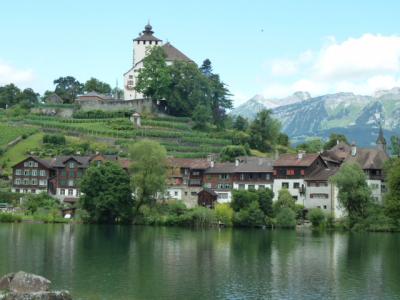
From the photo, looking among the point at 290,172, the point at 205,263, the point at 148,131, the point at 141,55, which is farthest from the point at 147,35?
the point at 205,263

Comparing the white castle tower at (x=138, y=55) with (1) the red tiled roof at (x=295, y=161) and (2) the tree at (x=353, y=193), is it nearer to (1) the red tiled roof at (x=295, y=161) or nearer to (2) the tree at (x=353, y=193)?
(1) the red tiled roof at (x=295, y=161)

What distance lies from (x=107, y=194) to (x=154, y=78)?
48.3m

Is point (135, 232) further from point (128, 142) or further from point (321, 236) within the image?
point (128, 142)

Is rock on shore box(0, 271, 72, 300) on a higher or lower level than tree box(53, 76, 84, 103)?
lower

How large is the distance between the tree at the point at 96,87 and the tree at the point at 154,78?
85.3 feet

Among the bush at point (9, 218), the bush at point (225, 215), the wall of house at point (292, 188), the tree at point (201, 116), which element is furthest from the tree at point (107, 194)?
the tree at point (201, 116)

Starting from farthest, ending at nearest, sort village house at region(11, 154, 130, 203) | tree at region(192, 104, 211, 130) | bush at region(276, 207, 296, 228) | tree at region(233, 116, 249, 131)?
tree at region(233, 116, 249, 131) < tree at region(192, 104, 211, 130) < village house at region(11, 154, 130, 203) < bush at region(276, 207, 296, 228)

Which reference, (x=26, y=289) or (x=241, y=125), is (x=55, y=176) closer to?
(x=241, y=125)

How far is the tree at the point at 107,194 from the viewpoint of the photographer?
88.0 m

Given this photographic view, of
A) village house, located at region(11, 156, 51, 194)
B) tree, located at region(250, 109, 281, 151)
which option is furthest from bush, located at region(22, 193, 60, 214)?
tree, located at region(250, 109, 281, 151)

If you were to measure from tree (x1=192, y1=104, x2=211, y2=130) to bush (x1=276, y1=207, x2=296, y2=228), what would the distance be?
43.8 metres

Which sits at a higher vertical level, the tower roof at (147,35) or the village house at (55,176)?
the tower roof at (147,35)

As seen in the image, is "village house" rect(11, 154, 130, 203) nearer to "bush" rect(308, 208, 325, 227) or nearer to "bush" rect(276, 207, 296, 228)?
"bush" rect(276, 207, 296, 228)

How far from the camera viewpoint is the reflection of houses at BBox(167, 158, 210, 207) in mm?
101438
